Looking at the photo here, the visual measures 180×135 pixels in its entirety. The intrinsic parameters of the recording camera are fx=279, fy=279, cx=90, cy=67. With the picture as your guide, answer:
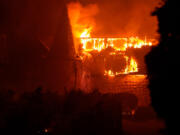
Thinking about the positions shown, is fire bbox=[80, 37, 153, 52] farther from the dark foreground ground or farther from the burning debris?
the dark foreground ground

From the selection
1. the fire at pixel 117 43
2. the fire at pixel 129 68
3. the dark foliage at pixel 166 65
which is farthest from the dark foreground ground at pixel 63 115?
the fire at pixel 117 43

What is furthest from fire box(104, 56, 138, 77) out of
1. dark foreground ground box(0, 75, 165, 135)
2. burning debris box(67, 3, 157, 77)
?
dark foreground ground box(0, 75, 165, 135)

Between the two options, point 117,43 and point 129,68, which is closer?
point 129,68

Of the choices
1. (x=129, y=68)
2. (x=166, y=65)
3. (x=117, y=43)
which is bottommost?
(x=166, y=65)

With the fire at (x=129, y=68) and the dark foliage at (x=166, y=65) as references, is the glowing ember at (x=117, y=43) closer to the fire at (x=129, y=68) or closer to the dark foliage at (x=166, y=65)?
the fire at (x=129, y=68)

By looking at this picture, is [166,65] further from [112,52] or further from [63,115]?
[112,52]

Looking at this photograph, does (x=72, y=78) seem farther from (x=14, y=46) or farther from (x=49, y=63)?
(x=14, y=46)

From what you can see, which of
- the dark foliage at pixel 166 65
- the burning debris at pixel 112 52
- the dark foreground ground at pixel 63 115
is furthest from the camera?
the burning debris at pixel 112 52

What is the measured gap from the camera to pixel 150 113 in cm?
1249

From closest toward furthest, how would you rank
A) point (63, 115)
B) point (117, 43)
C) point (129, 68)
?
point (63, 115) → point (129, 68) → point (117, 43)

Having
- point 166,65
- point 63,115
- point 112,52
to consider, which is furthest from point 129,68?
point 166,65

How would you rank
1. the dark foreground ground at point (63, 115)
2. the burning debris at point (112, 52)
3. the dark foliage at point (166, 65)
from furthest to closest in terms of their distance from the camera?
the burning debris at point (112, 52) < the dark foreground ground at point (63, 115) < the dark foliage at point (166, 65)

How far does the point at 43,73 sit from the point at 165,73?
7.82 metres

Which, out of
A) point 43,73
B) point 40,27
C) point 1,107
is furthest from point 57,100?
point 40,27
